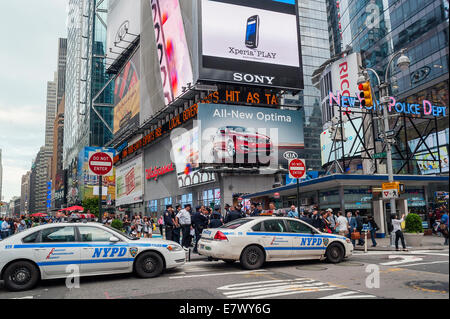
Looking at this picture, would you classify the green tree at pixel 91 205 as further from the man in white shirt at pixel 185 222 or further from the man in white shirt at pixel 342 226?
the man in white shirt at pixel 342 226

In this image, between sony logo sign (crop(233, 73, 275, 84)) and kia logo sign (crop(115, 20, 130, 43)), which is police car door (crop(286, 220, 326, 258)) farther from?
kia logo sign (crop(115, 20, 130, 43))

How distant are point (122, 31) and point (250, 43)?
38.0m

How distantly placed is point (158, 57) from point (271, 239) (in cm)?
4160

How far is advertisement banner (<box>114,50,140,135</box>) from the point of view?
58281 mm

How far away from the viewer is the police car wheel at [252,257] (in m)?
10.0

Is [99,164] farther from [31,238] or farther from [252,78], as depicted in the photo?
[252,78]

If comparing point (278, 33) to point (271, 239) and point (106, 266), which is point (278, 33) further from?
point (106, 266)

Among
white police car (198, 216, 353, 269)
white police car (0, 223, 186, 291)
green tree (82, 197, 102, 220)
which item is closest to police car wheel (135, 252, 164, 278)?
white police car (0, 223, 186, 291)

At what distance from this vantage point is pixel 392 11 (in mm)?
49594

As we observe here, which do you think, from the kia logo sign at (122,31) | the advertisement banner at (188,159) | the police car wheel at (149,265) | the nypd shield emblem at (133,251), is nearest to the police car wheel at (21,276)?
the nypd shield emblem at (133,251)

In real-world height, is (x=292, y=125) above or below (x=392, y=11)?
below

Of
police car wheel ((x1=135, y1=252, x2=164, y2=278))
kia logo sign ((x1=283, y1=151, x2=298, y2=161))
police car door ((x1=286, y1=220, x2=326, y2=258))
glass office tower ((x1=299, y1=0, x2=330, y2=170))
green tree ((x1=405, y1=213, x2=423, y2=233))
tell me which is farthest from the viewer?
glass office tower ((x1=299, y1=0, x2=330, y2=170))

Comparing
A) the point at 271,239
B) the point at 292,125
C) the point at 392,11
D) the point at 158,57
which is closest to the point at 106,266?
the point at 271,239

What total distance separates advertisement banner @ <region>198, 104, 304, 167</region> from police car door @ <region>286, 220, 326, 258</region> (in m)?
21.8
